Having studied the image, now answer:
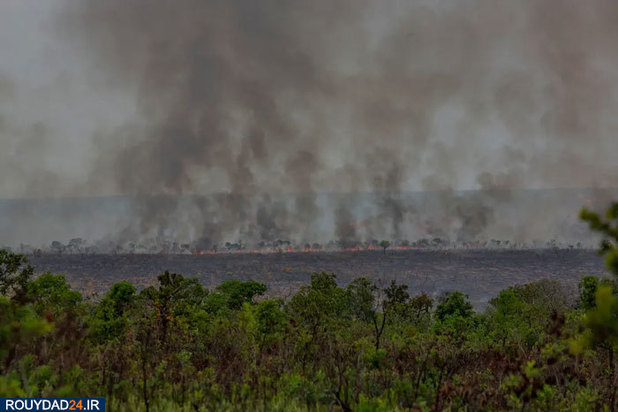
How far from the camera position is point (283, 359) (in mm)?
11328

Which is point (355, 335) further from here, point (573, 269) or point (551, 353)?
point (573, 269)

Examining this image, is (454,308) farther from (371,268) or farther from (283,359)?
(371,268)

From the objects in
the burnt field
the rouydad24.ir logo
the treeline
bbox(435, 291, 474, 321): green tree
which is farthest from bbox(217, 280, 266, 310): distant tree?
the burnt field

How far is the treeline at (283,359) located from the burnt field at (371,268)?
2597 inches

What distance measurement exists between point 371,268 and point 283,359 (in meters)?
118

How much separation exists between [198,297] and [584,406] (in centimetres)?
1860

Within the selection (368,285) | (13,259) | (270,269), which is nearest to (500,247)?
(270,269)

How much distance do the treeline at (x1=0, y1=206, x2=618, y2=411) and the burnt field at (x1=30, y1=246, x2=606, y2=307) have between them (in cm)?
6597

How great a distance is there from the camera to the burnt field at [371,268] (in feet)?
318

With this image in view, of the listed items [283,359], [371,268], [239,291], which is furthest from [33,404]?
[371,268]

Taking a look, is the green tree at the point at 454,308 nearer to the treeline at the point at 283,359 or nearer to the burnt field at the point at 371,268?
the treeline at the point at 283,359

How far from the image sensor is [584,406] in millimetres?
8688

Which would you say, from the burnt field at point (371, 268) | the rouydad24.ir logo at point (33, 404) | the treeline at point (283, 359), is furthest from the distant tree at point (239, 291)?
the burnt field at point (371, 268)

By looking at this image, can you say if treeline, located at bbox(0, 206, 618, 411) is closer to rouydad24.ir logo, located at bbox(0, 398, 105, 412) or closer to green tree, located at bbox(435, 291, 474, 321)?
rouydad24.ir logo, located at bbox(0, 398, 105, 412)
